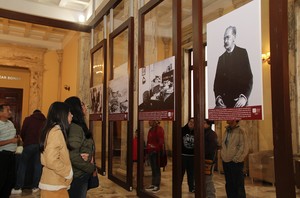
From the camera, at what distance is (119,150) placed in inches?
278

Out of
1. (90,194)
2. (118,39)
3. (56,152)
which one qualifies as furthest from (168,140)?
(56,152)

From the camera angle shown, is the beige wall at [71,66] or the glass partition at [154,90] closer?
the glass partition at [154,90]

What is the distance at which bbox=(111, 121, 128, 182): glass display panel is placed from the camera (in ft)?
22.0

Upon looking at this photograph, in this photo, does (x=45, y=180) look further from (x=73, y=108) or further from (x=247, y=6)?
(x=247, y=6)

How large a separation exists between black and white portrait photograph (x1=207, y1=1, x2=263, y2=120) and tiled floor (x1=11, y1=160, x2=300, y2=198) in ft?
8.69

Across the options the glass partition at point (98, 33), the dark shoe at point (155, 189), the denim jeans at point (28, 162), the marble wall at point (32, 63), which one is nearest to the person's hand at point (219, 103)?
the dark shoe at point (155, 189)

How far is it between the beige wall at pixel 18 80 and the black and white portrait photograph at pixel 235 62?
1164 centimetres

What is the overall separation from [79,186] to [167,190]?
296 cm

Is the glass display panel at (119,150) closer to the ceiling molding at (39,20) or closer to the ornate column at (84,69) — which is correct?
the ornate column at (84,69)

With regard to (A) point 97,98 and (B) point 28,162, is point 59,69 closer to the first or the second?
(A) point 97,98

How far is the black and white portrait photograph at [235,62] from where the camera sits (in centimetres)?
301

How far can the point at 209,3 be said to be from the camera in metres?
6.78

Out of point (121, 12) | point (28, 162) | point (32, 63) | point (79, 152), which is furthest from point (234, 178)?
point (32, 63)

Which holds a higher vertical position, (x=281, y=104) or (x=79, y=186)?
(x=281, y=104)
